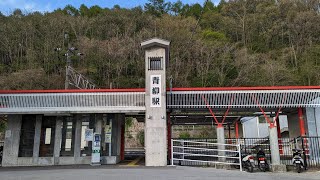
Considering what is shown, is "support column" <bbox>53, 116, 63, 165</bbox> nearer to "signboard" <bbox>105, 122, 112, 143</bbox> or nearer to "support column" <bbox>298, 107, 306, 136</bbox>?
"signboard" <bbox>105, 122, 112, 143</bbox>

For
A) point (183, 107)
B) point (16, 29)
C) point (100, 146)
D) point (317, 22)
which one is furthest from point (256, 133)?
point (16, 29)

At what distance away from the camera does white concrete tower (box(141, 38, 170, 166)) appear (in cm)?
1261

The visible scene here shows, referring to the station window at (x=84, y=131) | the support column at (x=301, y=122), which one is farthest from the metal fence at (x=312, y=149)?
the station window at (x=84, y=131)

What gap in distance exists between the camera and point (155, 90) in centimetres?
1320

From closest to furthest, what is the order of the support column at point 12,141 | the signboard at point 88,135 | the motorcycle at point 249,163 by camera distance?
the motorcycle at point 249,163
the signboard at point 88,135
the support column at point 12,141

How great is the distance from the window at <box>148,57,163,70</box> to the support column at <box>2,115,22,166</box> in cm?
698

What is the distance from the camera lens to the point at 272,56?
125ft

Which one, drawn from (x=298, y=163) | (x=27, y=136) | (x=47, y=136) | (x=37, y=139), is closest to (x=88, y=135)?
(x=47, y=136)

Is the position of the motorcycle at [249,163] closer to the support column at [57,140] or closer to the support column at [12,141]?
the support column at [57,140]

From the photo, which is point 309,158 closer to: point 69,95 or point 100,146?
point 100,146

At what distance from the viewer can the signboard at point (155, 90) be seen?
43.0 ft

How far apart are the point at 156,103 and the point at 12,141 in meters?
7.27

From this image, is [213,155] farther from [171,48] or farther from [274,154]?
[171,48]

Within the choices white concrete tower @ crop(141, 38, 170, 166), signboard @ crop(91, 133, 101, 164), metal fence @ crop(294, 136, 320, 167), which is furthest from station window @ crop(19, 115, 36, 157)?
metal fence @ crop(294, 136, 320, 167)
